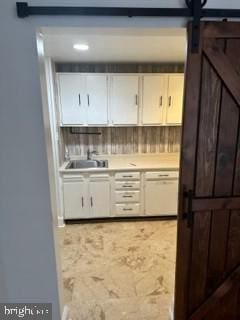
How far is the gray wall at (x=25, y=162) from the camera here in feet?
4.17

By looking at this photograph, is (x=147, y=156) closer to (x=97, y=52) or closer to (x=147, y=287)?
(x=97, y=52)

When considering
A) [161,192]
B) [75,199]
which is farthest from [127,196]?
[75,199]

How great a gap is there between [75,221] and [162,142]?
1881 mm

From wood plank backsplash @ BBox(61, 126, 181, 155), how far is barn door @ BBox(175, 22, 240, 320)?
7.83 feet

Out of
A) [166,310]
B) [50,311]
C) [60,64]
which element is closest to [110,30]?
[50,311]

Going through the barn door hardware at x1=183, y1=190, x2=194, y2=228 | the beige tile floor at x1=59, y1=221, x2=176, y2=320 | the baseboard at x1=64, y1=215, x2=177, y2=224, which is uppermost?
the barn door hardware at x1=183, y1=190, x2=194, y2=228

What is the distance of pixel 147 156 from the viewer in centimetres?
385

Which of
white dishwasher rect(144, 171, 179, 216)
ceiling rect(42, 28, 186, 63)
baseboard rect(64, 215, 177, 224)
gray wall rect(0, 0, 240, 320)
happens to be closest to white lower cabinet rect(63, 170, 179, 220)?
white dishwasher rect(144, 171, 179, 216)

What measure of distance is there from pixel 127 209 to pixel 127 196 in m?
0.21

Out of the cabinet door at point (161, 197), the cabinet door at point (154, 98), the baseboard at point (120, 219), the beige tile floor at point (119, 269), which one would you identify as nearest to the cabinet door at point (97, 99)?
the cabinet door at point (154, 98)

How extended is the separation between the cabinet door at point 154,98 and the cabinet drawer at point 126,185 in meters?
0.92

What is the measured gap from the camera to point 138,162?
357 centimetres

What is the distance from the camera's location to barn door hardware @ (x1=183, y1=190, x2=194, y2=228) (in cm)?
149

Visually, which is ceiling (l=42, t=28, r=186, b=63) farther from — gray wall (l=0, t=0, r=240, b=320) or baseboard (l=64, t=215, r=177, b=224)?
baseboard (l=64, t=215, r=177, b=224)
